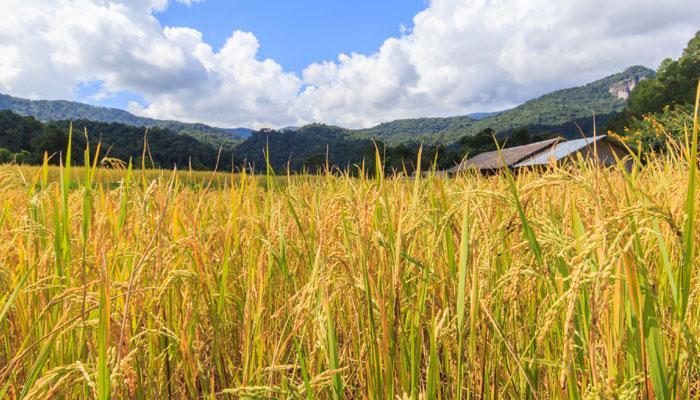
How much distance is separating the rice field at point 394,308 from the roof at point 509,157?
68 centimetres

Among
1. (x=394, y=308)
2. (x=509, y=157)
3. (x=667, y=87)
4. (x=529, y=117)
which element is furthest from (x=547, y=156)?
(x=529, y=117)

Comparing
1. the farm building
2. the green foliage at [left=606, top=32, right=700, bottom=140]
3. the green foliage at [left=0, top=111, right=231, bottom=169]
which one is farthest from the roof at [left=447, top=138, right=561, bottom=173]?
the green foliage at [left=0, top=111, right=231, bottom=169]

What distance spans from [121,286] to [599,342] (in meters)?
1.17

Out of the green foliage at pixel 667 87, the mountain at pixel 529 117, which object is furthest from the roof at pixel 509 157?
the mountain at pixel 529 117

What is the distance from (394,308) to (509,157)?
36.8m

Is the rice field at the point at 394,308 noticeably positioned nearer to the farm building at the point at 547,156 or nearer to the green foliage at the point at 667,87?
the farm building at the point at 547,156

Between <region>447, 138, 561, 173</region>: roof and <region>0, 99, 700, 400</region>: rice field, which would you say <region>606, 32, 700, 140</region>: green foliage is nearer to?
<region>447, 138, 561, 173</region>: roof

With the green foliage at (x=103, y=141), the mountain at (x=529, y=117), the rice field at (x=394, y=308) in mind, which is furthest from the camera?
the mountain at (x=529, y=117)

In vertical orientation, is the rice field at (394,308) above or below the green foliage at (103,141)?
below

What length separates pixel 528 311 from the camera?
1.35 m

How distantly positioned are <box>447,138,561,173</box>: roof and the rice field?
684 mm

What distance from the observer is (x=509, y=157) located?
34562 mm

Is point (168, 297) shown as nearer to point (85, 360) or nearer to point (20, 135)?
point (85, 360)

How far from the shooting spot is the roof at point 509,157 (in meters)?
3.33
